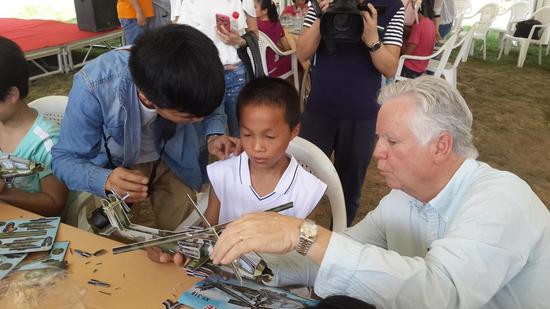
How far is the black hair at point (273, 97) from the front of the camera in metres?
1.50

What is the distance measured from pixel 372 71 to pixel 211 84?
0.95 metres

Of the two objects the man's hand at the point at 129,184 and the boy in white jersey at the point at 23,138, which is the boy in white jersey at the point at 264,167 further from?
the boy in white jersey at the point at 23,138

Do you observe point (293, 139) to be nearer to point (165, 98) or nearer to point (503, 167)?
point (165, 98)

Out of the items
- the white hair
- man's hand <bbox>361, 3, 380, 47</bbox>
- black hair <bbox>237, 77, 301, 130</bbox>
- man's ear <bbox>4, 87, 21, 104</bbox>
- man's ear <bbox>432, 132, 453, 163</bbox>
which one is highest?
man's hand <bbox>361, 3, 380, 47</bbox>

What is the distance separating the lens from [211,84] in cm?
117

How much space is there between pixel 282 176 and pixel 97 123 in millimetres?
628

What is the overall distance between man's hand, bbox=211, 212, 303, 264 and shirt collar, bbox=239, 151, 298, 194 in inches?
24.5

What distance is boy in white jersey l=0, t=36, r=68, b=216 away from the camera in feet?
5.07

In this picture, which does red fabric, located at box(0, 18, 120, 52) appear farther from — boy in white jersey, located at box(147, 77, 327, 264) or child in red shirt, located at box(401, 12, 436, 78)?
boy in white jersey, located at box(147, 77, 327, 264)

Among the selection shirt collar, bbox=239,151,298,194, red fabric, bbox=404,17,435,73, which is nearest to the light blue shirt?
shirt collar, bbox=239,151,298,194

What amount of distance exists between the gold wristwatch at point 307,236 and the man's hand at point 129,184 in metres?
0.52

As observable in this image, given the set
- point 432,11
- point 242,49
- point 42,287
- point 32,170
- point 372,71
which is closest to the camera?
point 42,287

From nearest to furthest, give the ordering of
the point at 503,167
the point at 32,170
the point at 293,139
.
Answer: the point at 32,170 < the point at 293,139 < the point at 503,167

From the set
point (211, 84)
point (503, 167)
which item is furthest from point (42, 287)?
point (503, 167)
